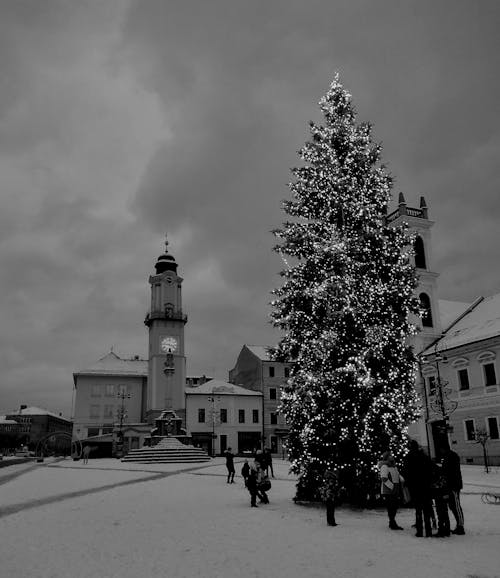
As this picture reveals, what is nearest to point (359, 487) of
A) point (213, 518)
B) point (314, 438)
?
point (314, 438)

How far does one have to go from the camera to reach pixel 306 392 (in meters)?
14.7

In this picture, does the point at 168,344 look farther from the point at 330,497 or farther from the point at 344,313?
the point at 330,497

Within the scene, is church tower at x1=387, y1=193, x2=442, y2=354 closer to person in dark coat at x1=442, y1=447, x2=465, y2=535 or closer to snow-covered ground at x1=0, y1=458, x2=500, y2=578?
snow-covered ground at x1=0, y1=458, x2=500, y2=578

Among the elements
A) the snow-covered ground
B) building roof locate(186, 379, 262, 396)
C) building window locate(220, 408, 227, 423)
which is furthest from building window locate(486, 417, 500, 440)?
building window locate(220, 408, 227, 423)

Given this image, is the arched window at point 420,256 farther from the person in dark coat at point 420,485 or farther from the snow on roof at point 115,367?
the snow on roof at point 115,367

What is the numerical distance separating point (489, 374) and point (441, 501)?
2815 cm

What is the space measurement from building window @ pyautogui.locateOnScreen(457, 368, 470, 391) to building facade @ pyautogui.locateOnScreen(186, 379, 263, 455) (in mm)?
35283

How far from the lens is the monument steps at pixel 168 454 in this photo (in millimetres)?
40719

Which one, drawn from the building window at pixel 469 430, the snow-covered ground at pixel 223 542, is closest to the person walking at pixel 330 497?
the snow-covered ground at pixel 223 542

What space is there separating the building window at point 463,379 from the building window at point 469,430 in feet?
7.46

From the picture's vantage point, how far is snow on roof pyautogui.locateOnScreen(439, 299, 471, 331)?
4297 cm

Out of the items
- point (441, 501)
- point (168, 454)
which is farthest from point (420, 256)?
point (441, 501)

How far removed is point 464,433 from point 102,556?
109 ft

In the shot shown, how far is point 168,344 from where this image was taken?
7050cm
